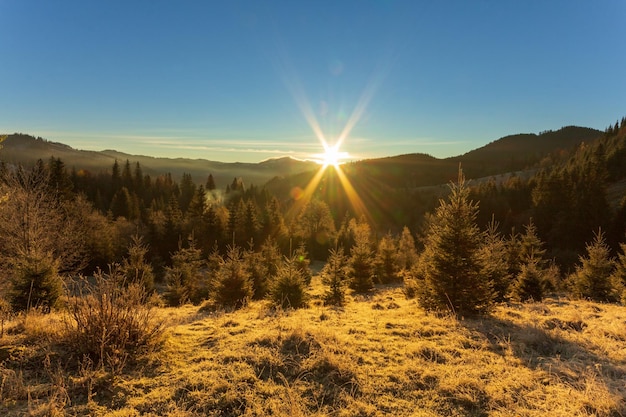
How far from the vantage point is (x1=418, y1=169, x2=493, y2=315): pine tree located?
1012 cm

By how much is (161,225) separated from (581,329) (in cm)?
4915

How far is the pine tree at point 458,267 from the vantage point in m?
10.1

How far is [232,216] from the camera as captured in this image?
50.7 metres

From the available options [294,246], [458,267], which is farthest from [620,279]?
[294,246]

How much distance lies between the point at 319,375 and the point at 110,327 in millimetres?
3707

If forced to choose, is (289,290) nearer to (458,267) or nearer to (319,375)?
(458,267)

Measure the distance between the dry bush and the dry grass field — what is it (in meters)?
0.20

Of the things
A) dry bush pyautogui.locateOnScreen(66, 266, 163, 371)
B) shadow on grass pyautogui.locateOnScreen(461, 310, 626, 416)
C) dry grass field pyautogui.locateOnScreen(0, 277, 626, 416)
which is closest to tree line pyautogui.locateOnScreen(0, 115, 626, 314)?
dry bush pyautogui.locateOnScreen(66, 266, 163, 371)

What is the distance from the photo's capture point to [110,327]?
542 centimetres

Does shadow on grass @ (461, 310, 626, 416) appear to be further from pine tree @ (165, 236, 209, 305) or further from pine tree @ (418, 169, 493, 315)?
pine tree @ (165, 236, 209, 305)

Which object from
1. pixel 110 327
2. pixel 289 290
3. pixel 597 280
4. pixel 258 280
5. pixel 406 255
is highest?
pixel 110 327

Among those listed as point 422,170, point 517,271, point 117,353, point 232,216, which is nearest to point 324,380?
point 117,353

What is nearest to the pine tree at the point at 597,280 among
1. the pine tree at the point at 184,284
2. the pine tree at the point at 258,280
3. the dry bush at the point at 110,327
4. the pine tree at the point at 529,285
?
the pine tree at the point at 529,285

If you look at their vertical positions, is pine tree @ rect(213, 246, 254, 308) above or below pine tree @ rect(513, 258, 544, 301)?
below
